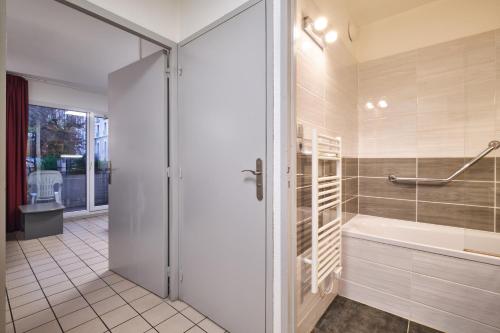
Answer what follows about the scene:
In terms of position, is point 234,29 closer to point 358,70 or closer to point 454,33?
point 358,70

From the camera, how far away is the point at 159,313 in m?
1.68

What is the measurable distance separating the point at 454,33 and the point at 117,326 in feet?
11.7

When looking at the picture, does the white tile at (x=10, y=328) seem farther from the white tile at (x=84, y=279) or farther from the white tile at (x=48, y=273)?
the white tile at (x=48, y=273)

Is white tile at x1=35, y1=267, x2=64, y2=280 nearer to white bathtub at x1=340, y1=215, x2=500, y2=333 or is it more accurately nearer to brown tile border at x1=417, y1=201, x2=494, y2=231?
white bathtub at x1=340, y1=215, x2=500, y2=333

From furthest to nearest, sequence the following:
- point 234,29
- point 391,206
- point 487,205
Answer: point 391,206 → point 487,205 → point 234,29

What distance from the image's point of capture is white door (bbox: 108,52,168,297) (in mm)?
1827

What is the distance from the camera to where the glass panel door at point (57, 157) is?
3.97 metres

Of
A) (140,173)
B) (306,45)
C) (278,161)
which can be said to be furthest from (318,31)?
(140,173)

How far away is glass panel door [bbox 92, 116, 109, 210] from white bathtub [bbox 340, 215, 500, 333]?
487cm

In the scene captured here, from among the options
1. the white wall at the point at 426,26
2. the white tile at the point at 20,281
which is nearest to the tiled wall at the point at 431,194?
the white wall at the point at 426,26

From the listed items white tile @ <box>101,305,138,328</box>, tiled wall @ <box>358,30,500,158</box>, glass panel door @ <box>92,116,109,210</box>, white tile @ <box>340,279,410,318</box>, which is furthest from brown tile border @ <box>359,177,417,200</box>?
glass panel door @ <box>92,116,109,210</box>

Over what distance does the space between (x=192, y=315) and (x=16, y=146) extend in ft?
13.1

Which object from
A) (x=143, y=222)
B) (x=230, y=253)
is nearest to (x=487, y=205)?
(x=230, y=253)

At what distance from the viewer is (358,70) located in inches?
98.1
